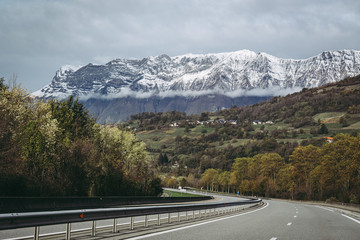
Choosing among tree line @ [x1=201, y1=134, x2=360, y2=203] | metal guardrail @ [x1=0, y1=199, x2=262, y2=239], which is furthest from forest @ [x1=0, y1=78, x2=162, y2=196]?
tree line @ [x1=201, y1=134, x2=360, y2=203]

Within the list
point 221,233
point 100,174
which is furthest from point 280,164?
point 221,233

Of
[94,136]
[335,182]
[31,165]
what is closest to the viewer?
[31,165]

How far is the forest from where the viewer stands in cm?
3181

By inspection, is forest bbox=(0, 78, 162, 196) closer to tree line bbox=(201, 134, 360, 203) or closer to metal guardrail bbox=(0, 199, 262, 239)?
metal guardrail bbox=(0, 199, 262, 239)

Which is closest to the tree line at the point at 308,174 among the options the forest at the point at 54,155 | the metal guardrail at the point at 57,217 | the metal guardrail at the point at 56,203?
the forest at the point at 54,155

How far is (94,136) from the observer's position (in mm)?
62156

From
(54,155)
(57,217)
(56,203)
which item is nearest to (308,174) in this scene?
(54,155)

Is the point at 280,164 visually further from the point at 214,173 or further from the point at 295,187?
the point at 214,173

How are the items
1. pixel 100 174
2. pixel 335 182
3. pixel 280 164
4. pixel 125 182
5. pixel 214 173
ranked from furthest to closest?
pixel 214 173
pixel 280 164
pixel 335 182
pixel 125 182
pixel 100 174

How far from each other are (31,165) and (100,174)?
12.0 m

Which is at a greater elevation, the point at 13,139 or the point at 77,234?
the point at 13,139

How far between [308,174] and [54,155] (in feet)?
271

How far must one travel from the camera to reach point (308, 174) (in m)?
108

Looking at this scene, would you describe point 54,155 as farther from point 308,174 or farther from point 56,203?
point 308,174
